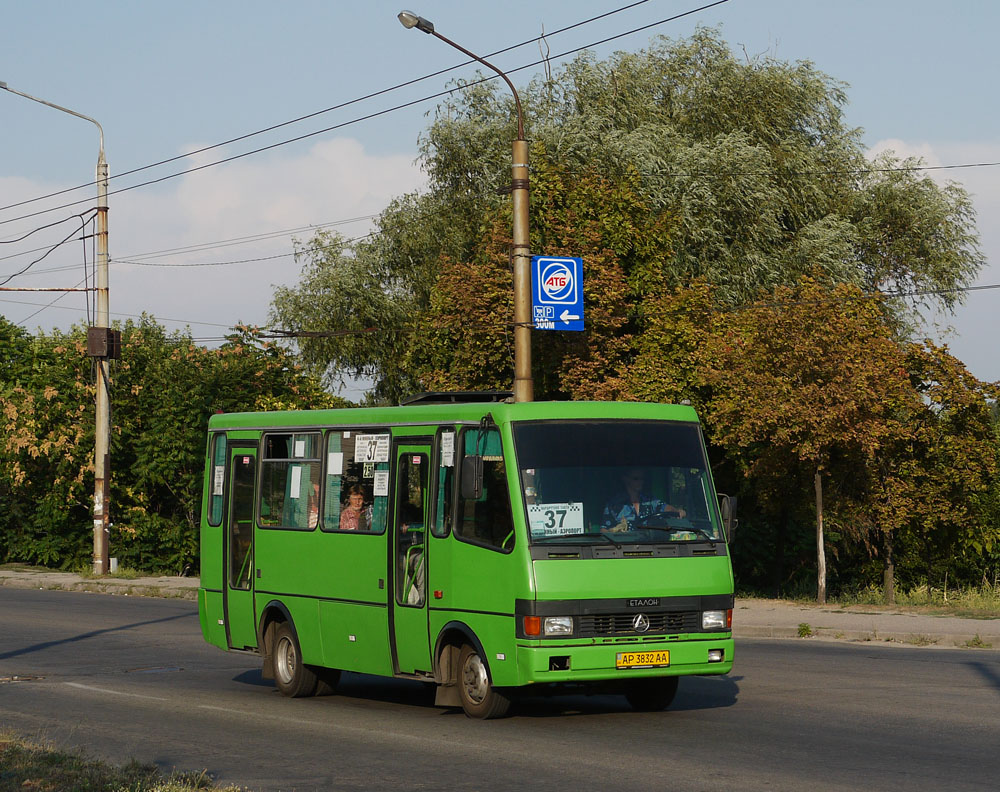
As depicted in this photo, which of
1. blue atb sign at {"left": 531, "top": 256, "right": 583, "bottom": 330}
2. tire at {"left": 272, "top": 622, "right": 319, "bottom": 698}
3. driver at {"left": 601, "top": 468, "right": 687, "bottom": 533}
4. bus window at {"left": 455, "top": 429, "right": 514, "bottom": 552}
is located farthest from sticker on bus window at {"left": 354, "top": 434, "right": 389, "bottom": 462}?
blue atb sign at {"left": 531, "top": 256, "right": 583, "bottom": 330}

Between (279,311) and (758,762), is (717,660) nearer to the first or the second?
(758,762)

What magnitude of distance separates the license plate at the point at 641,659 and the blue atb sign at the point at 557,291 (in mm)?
11493

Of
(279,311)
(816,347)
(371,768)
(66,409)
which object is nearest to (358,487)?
(371,768)

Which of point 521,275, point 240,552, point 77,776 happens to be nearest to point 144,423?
point 521,275

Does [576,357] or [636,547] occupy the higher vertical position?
[576,357]

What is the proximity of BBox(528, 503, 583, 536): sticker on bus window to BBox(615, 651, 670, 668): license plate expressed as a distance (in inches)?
41.1

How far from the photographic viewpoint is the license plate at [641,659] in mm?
11633

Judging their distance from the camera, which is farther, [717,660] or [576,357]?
[576,357]

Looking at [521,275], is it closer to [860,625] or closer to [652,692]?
[860,625]

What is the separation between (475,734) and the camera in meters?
11.5

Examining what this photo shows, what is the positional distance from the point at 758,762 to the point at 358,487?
532 cm

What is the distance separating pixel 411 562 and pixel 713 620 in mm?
2683

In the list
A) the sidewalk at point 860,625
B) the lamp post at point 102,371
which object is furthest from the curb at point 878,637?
the lamp post at point 102,371

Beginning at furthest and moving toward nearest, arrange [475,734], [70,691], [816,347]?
[816,347] < [70,691] < [475,734]
